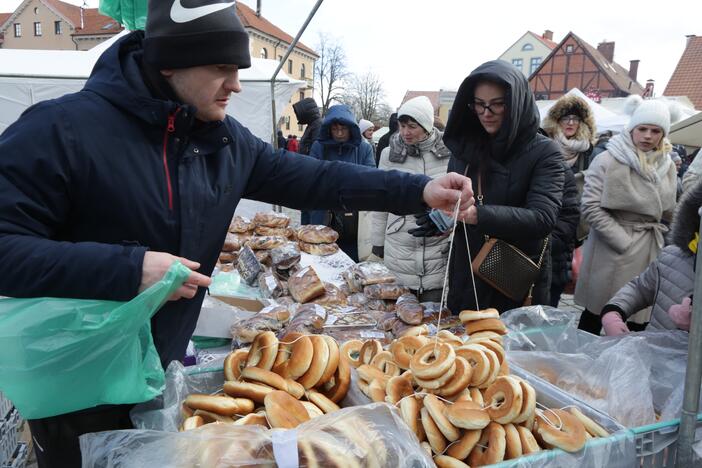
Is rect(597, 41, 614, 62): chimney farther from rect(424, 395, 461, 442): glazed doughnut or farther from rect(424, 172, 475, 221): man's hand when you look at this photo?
rect(424, 395, 461, 442): glazed doughnut

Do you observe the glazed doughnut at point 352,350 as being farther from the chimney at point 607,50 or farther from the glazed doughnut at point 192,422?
the chimney at point 607,50

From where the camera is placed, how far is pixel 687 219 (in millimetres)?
2080

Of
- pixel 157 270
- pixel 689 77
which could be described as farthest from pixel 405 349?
pixel 689 77

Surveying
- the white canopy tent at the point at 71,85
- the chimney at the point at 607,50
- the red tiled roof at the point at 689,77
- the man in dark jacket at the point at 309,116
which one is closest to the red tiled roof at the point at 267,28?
the chimney at the point at 607,50

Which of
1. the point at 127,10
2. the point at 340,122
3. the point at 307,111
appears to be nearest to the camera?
the point at 127,10

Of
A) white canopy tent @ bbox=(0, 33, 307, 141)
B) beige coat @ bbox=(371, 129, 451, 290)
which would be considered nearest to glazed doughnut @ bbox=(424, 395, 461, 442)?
beige coat @ bbox=(371, 129, 451, 290)

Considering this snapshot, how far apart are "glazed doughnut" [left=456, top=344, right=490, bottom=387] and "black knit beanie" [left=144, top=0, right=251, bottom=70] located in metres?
1.07

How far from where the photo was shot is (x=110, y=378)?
4.11 feet

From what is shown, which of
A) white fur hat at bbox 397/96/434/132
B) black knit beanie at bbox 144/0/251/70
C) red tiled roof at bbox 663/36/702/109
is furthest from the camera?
red tiled roof at bbox 663/36/702/109

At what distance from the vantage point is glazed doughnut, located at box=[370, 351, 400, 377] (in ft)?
5.01

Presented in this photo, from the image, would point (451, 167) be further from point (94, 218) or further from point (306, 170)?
point (94, 218)

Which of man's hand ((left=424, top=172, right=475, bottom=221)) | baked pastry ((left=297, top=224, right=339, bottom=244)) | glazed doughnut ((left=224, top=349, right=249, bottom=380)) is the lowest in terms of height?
baked pastry ((left=297, top=224, right=339, bottom=244))

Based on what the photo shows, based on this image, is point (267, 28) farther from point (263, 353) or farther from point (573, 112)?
point (263, 353)

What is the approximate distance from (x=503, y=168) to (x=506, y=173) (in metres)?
0.03
